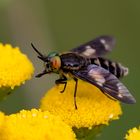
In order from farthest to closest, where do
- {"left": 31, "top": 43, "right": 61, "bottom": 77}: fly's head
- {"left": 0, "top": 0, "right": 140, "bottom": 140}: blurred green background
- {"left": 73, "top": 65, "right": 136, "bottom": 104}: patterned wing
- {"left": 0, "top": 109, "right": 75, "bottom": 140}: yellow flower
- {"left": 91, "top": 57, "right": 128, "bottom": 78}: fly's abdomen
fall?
{"left": 0, "top": 0, "right": 140, "bottom": 140}: blurred green background
{"left": 91, "top": 57, "right": 128, "bottom": 78}: fly's abdomen
{"left": 31, "top": 43, "right": 61, "bottom": 77}: fly's head
{"left": 73, "top": 65, "right": 136, "bottom": 104}: patterned wing
{"left": 0, "top": 109, "right": 75, "bottom": 140}: yellow flower

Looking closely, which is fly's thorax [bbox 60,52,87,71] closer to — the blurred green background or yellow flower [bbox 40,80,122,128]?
yellow flower [bbox 40,80,122,128]

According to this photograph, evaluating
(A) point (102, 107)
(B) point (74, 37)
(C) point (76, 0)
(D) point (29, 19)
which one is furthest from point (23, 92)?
(A) point (102, 107)

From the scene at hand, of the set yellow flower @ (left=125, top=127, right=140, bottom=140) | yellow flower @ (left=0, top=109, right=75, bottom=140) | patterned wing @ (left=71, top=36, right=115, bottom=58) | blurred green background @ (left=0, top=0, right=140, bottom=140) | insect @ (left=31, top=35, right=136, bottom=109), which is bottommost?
yellow flower @ (left=125, top=127, right=140, bottom=140)

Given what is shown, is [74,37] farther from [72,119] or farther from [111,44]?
[72,119]

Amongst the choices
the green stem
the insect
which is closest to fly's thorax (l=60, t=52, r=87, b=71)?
the insect

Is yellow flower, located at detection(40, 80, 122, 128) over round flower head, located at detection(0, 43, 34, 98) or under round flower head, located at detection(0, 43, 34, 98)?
under

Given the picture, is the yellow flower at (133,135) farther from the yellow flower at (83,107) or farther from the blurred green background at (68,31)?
the blurred green background at (68,31)

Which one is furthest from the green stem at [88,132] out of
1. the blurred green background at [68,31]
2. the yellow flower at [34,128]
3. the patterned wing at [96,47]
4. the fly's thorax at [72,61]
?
the blurred green background at [68,31]
